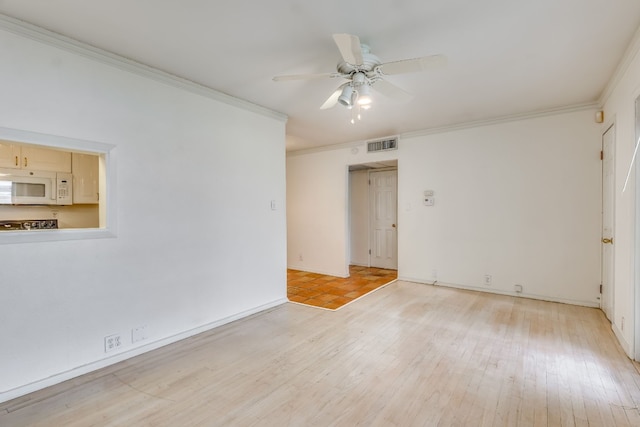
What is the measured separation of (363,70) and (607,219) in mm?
3420

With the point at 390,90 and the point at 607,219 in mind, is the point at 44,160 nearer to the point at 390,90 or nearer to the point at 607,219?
the point at 390,90

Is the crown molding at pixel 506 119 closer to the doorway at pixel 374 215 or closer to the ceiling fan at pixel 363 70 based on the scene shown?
the doorway at pixel 374 215

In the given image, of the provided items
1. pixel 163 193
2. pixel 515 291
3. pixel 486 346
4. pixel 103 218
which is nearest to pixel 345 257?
pixel 515 291

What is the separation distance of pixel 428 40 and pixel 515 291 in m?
3.71

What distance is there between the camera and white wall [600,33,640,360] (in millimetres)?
2525

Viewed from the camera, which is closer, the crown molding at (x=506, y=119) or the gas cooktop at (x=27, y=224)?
the gas cooktop at (x=27, y=224)

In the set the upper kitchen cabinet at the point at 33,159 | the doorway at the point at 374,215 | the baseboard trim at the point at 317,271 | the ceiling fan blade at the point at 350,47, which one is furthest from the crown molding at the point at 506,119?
the upper kitchen cabinet at the point at 33,159

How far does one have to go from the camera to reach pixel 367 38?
2.33m

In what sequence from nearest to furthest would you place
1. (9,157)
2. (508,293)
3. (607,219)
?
(9,157)
(607,219)
(508,293)

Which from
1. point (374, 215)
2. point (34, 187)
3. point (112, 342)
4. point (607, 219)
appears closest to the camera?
point (112, 342)

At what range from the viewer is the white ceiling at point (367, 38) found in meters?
1.99

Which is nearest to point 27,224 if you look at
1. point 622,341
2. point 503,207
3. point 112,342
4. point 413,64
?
point 112,342

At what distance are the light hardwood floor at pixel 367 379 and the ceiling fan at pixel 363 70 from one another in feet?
7.34

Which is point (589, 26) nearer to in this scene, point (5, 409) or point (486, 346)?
point (486, 346)
